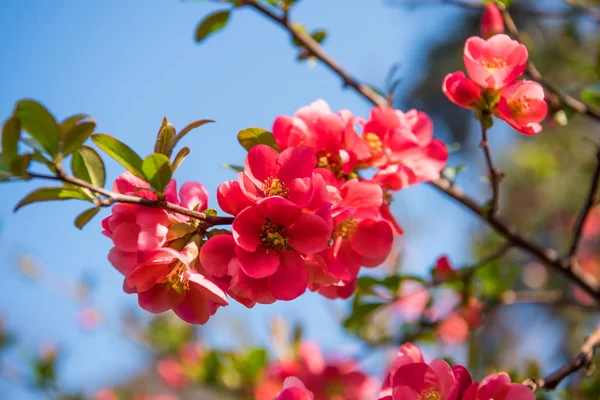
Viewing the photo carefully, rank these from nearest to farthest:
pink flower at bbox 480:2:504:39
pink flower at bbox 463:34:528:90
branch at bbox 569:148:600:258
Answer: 1. pink flower at bbox 463:34:528:90
2. branch at bbox 569:148:600:258
3. pink flower at bbox 480:2:504:39

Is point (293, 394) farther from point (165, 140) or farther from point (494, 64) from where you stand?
point (494, 64)

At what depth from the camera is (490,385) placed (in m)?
0.70

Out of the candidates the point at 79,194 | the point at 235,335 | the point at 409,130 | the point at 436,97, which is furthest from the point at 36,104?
the point at 436,97

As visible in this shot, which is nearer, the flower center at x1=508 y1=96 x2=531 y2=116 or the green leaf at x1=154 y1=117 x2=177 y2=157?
the green leaf at x1=154 y1=117 x2=177 y2=157

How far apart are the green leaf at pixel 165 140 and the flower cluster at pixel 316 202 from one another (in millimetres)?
94

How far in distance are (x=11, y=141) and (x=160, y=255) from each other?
0.68ft

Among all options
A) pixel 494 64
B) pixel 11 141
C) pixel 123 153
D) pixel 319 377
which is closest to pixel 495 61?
pixel 494 64

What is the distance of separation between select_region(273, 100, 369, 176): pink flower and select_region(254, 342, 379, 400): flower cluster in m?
0.84

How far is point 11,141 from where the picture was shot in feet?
2.00

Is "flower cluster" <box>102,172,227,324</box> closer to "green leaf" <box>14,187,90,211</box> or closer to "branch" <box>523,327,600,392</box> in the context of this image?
"green leaf" <box>14,187,90,211</box>

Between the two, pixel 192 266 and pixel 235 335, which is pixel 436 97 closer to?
pixel 235 335

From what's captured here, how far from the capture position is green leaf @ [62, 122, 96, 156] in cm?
67

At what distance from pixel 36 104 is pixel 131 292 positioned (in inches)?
10.1

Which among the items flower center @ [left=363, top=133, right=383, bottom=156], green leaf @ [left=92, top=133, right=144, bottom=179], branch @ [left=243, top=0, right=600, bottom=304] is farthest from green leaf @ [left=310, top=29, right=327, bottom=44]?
green leaf @ [left=92, top=133, right=144, bottom=179]
